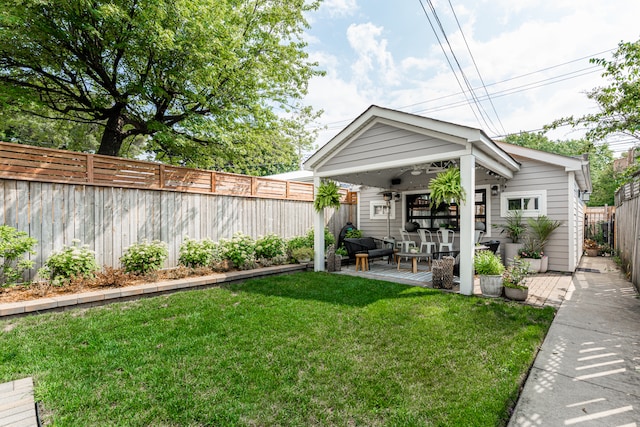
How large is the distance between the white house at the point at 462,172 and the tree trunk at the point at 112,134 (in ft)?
16.9

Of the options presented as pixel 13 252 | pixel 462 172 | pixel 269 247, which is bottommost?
pixel 269 247

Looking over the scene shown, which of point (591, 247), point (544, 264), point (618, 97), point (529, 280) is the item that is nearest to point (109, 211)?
point (529, 280)

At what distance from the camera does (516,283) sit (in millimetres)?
4812

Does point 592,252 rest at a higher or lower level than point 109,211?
lower

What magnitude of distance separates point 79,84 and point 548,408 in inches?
402

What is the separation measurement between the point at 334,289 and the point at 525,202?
5.99 metres

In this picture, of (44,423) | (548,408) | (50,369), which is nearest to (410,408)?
→ (548,408)

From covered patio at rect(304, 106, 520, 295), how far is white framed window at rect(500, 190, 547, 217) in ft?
1.68

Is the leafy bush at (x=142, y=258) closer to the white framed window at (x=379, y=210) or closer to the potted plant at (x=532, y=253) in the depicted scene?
the white framed window at (x=379, y=210)

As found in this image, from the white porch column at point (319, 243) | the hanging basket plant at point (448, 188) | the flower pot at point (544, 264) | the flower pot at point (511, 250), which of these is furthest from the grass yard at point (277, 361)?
the flower pot at point (544, 264)

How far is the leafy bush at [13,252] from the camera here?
13.3ft

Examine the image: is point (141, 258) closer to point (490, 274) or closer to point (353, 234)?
point (490, 274)

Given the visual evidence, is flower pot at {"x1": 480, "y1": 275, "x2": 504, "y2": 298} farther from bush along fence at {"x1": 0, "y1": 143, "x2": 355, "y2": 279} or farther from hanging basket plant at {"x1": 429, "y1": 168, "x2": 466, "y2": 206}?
bush along fence at {"x1": 0, "y1": 143, "x2": 355, "y2": 279}

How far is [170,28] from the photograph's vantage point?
6.04 m
